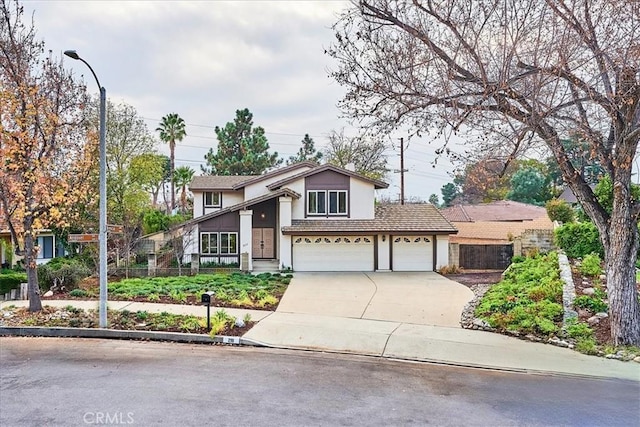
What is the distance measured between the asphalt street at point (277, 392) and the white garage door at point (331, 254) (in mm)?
13247

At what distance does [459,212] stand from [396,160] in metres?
6.63

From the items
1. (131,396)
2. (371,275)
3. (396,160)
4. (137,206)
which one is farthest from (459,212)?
(131,396)

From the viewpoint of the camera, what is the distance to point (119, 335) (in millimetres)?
9047

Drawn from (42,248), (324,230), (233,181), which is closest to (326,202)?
(324,230)

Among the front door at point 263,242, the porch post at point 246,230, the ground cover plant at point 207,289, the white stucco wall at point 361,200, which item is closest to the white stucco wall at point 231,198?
the front door at point 263,242

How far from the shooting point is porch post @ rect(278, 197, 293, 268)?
21.1 meters

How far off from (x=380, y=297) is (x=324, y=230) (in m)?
7.37

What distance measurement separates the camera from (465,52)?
8016 millimetres

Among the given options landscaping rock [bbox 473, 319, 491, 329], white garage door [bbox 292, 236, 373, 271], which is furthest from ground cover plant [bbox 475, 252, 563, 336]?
white garage door [bbox 292, 236, 373, 271]

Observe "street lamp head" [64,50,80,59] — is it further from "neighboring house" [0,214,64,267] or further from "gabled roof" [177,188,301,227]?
"neighboring house" [0,214,64,267]

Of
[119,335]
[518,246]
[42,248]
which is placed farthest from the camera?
[42,248]

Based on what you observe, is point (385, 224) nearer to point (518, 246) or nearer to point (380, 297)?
point (518, 246)

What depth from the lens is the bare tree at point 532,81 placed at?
7.41 metres

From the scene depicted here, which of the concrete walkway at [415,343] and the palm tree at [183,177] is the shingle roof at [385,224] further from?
the palm tree at [183,177]
